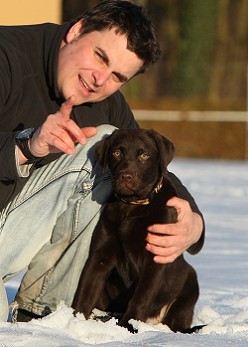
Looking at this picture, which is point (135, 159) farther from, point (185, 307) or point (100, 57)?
point (185, 307)

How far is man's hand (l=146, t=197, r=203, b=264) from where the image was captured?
3.80 m

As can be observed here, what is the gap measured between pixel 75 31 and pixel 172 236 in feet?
3.14

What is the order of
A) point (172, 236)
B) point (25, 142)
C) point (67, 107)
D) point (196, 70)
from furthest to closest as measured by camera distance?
1. point (196, 70)
2. point (172, 236)
3. point (25, 142)
4. point (67, 107)

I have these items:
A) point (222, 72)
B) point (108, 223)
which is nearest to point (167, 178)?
point (108, 223)

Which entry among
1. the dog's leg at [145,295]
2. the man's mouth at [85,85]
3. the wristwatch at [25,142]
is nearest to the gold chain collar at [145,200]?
the dog's leg at [145,295]

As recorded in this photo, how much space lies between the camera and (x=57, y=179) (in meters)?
3.94

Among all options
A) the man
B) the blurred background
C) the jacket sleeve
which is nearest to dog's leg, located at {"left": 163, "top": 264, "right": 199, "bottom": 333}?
the jacket sleeve

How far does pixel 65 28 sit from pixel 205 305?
141cm

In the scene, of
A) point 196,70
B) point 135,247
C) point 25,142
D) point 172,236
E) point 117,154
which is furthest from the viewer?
point 196,70

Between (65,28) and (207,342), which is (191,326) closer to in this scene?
(207,342)

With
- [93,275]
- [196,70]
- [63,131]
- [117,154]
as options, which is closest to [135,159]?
[117,154]

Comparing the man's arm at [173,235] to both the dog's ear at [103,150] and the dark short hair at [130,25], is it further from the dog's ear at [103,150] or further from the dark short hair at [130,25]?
the dark short hair at [130,25]

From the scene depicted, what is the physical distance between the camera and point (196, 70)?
28.3 m

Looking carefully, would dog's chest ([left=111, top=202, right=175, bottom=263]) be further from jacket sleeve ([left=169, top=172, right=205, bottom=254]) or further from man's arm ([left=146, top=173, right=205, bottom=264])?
jacket sleeve ([left=169, top=172, right=205, bottom=254])
